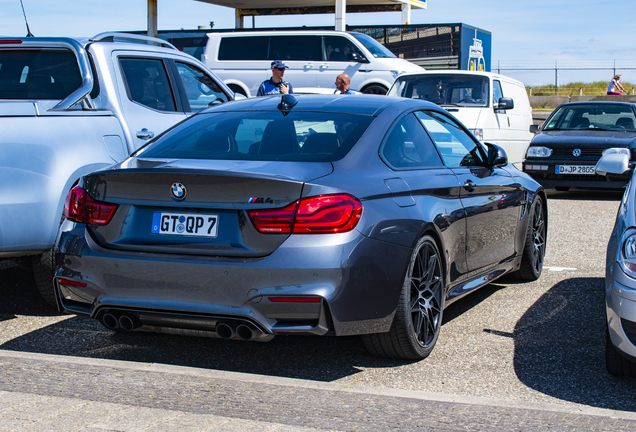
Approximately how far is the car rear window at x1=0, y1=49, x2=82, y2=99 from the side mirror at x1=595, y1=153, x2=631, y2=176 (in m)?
3.98

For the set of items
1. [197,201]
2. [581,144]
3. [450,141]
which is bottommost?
[581,144]

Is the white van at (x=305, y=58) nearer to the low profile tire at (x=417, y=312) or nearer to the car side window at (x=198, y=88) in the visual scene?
the car side window at (x=198, y=88)

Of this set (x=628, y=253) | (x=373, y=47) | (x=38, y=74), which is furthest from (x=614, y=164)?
(x=373, y=47)

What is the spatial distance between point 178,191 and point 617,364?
7.69 ft

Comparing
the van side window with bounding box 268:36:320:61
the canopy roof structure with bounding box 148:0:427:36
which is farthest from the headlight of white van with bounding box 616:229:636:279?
the canopy roof structure with bounding box 148:0:427:36

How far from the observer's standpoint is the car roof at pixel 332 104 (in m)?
4.53

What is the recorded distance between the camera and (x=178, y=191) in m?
3.64

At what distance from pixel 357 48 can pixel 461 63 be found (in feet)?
20.4

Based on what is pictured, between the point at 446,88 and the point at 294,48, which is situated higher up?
the point at 294,48

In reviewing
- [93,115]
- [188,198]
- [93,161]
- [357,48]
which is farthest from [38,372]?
[357,48]

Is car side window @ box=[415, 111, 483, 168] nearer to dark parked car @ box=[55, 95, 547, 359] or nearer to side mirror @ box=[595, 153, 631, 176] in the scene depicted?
dark parked car @ box=[55, 95, 547, 359]

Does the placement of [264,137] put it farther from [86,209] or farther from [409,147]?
[86,209]

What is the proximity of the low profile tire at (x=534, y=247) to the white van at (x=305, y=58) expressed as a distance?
407 inches

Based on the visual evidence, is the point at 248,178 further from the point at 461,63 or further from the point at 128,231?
the point at 461,63
